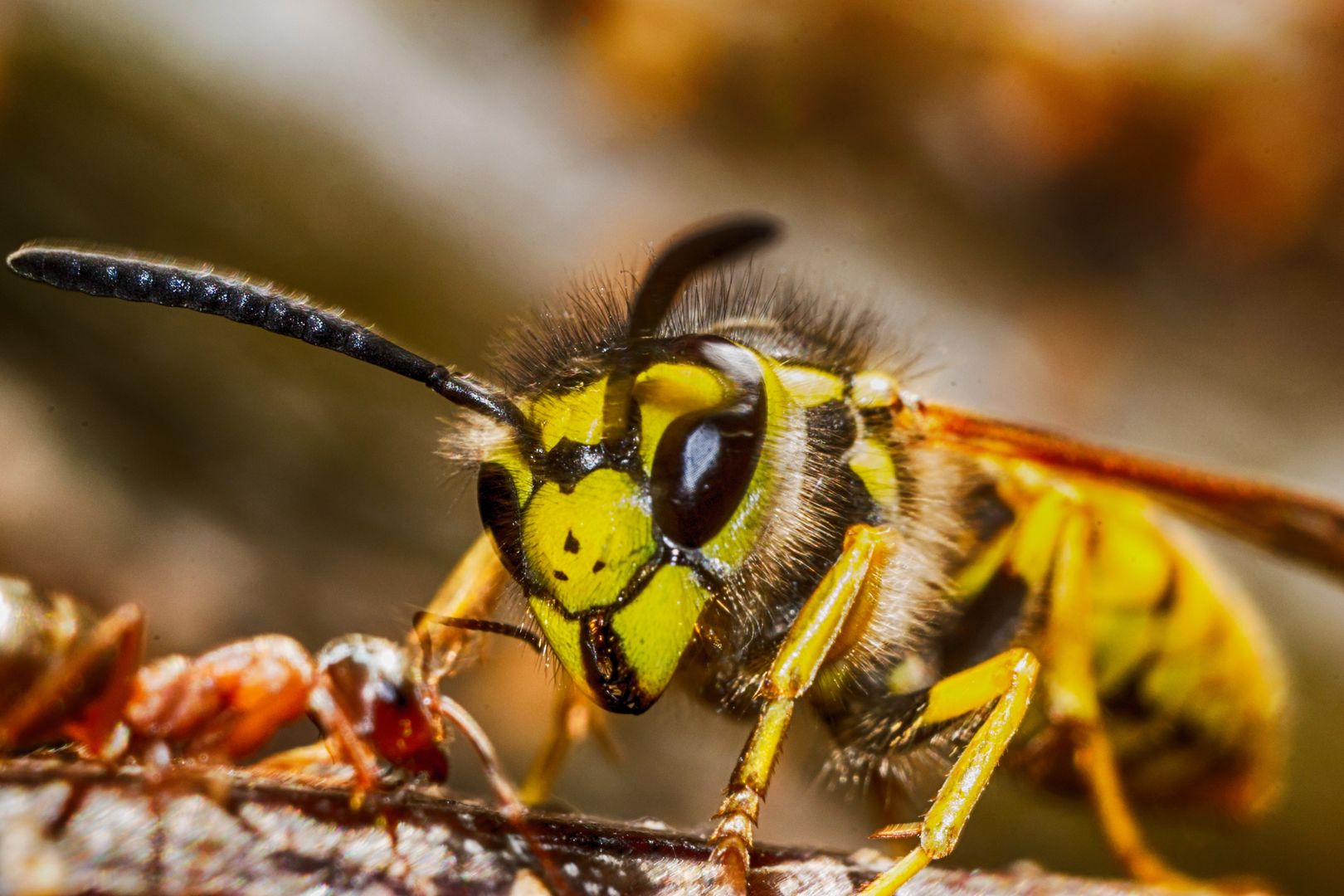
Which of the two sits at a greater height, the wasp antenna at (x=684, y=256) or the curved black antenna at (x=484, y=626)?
the wasp antenna at (x=684, y=256)

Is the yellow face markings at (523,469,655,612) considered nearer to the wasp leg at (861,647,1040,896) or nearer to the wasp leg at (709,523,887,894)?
the wasp leg at (709,523,887,894)

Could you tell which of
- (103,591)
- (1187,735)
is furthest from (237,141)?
(1187,735)

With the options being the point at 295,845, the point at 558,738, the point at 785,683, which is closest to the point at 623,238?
the point at 558,738

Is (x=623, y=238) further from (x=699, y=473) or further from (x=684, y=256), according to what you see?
(x=699, y=473)

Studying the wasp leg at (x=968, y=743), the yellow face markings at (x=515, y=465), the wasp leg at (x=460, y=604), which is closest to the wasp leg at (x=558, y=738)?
the wasp leg at (x=460, y=604)

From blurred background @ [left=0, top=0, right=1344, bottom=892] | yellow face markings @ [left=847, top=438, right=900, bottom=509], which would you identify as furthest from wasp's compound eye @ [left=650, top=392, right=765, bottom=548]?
blurred background @ [left=0, top=0, right=1344, bottom=892]

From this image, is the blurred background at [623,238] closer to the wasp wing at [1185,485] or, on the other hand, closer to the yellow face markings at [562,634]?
the wasp wing at [1185,485]

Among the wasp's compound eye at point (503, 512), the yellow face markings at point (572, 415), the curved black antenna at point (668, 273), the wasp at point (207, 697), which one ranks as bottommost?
the wasp at point (207, 697)
